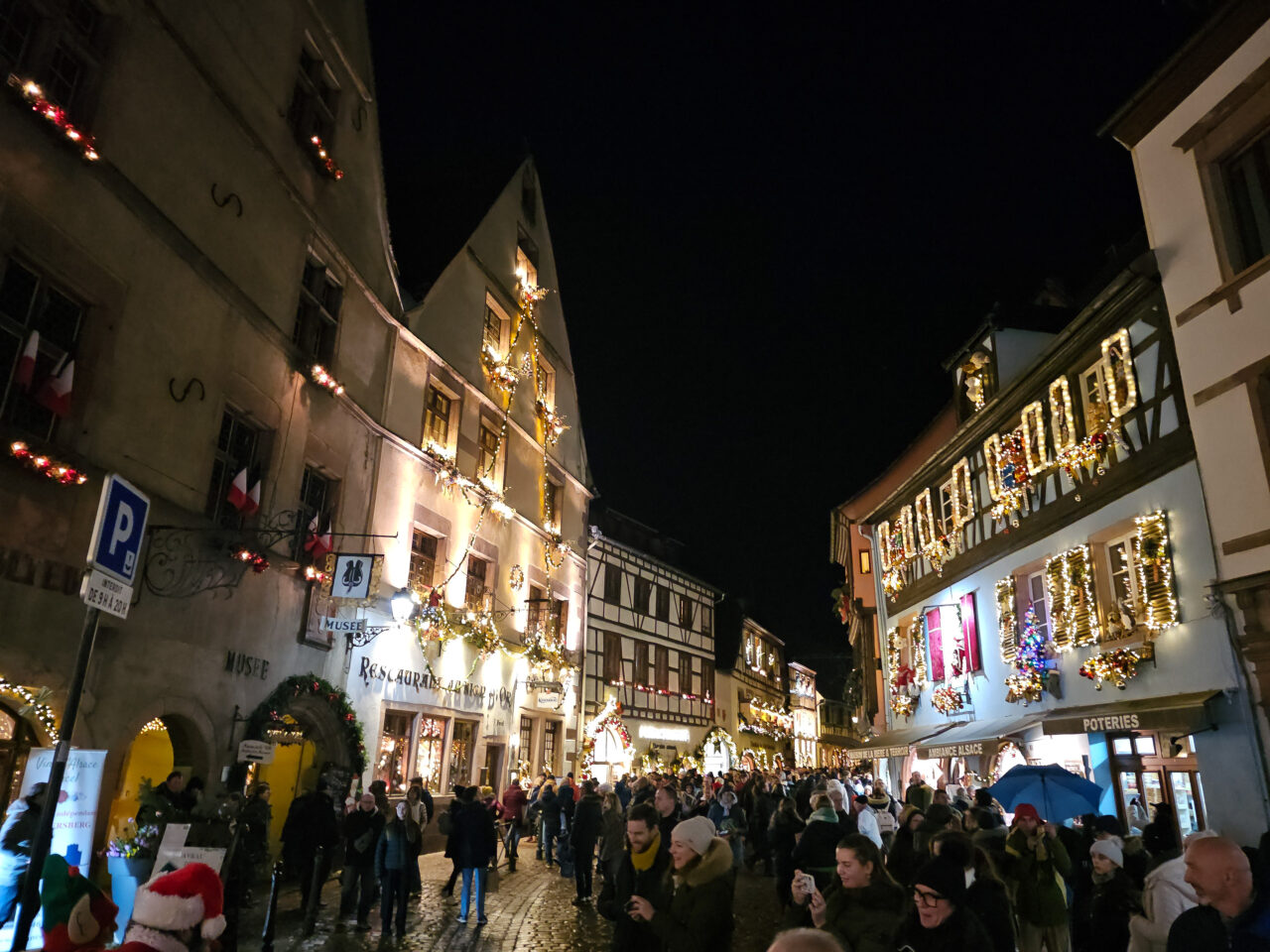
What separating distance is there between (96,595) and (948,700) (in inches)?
702

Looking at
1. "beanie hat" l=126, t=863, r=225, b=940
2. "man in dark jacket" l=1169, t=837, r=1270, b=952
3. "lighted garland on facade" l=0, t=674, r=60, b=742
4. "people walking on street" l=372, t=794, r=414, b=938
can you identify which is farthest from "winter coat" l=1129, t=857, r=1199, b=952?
"lighted garland on facade" l=0, t=674, r=60, b=742

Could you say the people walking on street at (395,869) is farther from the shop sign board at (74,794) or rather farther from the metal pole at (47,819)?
the metal pole at (47,819)

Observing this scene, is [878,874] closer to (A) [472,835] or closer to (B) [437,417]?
(A) [472,835]

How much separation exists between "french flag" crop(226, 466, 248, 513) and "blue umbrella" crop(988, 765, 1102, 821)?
32.7 feet

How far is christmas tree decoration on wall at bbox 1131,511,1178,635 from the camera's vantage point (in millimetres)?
11258

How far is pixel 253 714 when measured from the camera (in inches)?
468

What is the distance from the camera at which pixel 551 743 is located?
23750 mm

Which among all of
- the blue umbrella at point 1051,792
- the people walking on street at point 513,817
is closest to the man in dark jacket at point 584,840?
the people walking on street at point 513,817

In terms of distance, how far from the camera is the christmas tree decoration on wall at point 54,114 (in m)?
8.45

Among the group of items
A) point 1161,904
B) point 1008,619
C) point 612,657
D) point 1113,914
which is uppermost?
point 612,657

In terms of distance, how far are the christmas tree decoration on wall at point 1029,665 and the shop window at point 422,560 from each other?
1140cm

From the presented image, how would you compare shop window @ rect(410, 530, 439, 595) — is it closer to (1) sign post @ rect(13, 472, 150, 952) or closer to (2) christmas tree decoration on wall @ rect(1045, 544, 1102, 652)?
(2) christmas tree decoration on wall @ rect(1045, 544, 1102, 652)

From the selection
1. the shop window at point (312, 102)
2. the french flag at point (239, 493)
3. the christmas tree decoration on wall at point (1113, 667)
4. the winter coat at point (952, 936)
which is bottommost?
the winter coat at point (952, 936)

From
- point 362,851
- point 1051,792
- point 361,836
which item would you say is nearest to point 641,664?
point 362,851
